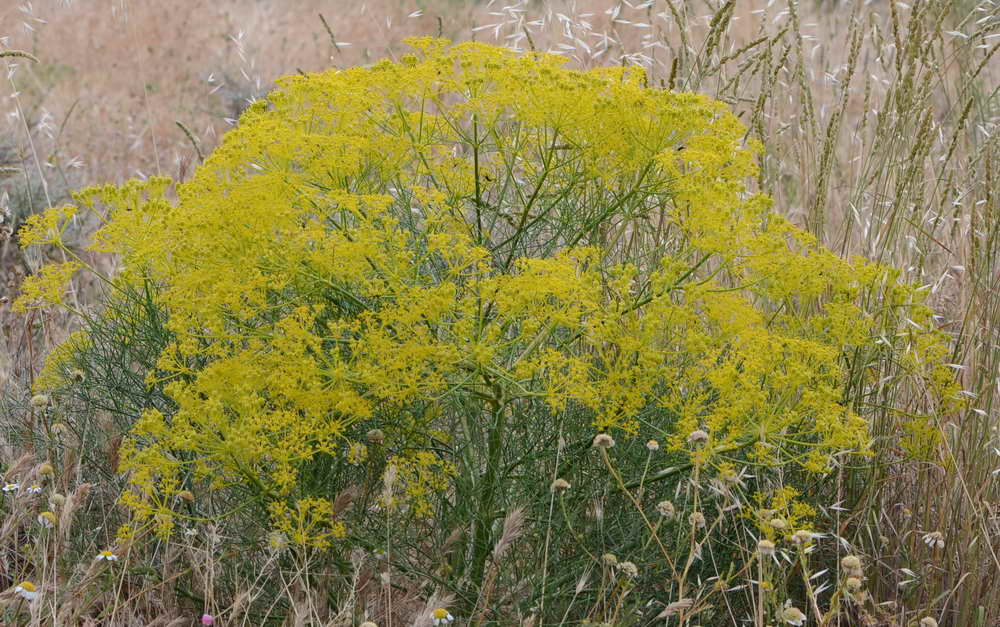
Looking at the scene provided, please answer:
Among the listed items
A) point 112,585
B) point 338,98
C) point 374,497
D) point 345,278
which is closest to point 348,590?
point 374,497

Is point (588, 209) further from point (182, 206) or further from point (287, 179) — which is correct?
point (182, 206)

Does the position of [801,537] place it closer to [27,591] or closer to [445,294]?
[445,294]

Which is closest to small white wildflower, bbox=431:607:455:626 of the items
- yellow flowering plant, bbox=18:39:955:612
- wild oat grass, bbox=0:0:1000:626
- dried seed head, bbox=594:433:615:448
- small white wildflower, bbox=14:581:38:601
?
wild oat grass, bbox=0:0:1000:626

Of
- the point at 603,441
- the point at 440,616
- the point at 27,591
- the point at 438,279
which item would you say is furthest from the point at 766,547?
the point at 27,591

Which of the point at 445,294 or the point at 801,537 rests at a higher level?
the point at 445,294

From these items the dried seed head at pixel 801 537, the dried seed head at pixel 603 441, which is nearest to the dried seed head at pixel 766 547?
the dried seed head at pixel 801 537

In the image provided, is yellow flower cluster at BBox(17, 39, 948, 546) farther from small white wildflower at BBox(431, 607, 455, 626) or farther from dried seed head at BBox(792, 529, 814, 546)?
small white wildflower at BBox(431, 607, 455, 626)

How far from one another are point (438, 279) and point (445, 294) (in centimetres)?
52

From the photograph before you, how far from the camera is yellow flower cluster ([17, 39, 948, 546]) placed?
221 centimetres

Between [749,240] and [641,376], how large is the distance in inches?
16.9

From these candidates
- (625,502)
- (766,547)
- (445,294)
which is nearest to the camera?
(766,547)

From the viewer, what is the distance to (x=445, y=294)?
214cm

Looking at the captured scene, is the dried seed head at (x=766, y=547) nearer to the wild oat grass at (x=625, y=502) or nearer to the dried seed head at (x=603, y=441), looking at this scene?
the wild oat grass at (x=625, y=502)

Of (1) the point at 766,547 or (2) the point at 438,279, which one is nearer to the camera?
(1) the point at 766,547
